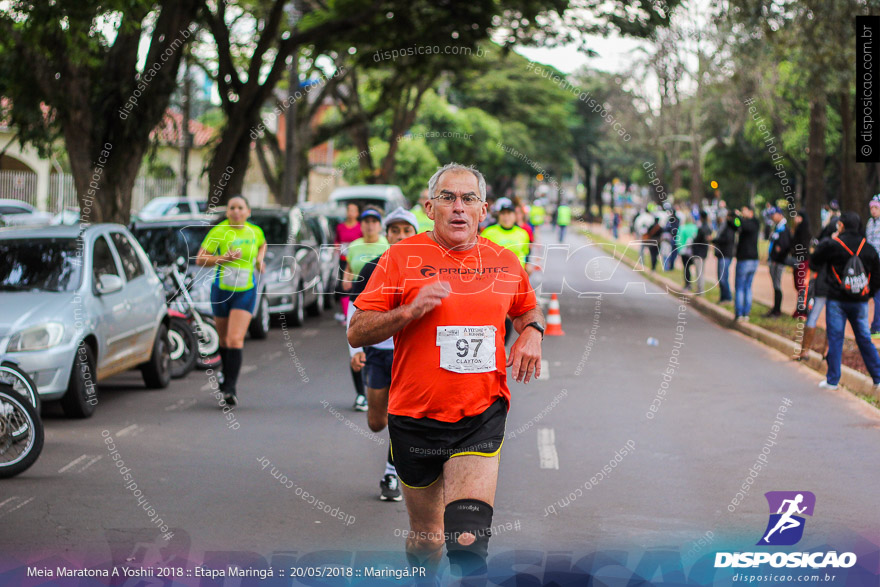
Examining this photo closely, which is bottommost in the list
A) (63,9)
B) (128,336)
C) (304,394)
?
(304,394)

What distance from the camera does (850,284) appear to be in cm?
1097

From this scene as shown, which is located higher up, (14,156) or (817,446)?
(14,156)

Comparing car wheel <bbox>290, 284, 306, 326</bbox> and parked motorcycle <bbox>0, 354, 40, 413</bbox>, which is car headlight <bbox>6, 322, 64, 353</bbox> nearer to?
parked motorcycle <bbox>0, 354, 40, 413</bbox>

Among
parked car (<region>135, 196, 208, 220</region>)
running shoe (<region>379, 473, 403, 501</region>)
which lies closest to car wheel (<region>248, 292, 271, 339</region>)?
running shoe (<region>379, 473, 403, 501</region>)

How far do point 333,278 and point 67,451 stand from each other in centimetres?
1261

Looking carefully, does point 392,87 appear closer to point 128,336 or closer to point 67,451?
point 128,336

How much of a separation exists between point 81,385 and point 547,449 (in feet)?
12.9

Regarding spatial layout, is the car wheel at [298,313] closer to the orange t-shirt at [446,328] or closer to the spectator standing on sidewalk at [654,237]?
the spectator standing on sidewalk at [654,237]

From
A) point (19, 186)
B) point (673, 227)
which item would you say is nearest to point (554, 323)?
point (673, 227)

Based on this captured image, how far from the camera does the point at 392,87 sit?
31.7 metres

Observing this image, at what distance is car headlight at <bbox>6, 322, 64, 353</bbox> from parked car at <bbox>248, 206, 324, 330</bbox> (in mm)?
6169

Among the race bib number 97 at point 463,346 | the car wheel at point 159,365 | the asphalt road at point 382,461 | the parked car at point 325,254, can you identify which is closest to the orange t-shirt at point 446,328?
the race bib number 97 at point 463,346

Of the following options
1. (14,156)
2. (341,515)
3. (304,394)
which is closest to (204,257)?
(304,394)

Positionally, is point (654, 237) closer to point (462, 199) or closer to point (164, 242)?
point (164, 242)
